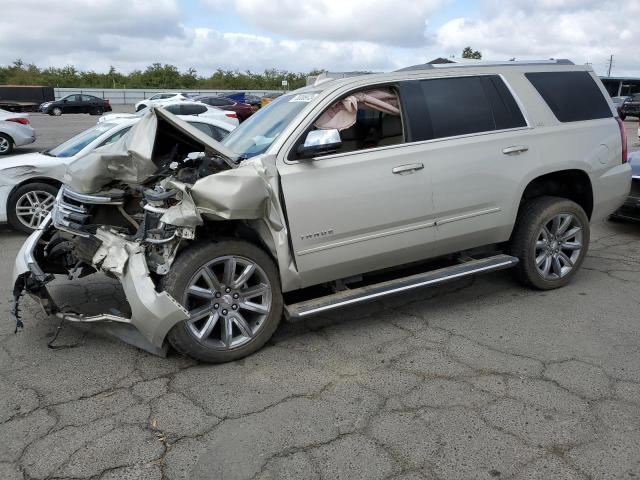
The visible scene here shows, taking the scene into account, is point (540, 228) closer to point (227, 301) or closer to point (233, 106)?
point (227, 301)

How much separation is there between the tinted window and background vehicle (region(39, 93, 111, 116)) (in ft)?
124

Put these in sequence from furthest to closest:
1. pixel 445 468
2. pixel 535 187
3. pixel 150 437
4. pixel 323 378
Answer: pixel 535 187 → pixel 323 378 → pixel 150 437 → pixel 445 468

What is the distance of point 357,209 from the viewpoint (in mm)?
3947

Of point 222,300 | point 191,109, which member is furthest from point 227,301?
point 191,109

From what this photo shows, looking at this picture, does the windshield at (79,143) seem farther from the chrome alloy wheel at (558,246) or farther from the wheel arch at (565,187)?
the chrome alloy wheel at (558,246)

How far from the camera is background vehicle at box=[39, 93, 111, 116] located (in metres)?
36.6

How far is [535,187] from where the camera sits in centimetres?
500

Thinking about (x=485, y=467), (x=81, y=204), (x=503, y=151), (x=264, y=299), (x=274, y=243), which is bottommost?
(x=485, y=467)

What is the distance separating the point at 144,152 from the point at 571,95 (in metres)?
3.75

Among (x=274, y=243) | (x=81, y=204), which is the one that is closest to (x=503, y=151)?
(x=274, y=243)

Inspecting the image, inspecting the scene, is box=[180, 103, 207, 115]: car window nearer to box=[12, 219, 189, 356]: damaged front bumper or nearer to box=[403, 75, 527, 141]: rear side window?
box=[403, 75, 527, 141]: rear side window

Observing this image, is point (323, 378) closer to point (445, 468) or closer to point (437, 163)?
point (445, 468)

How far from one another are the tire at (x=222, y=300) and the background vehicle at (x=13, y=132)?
1329 cm

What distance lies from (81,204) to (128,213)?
331 millimetres
